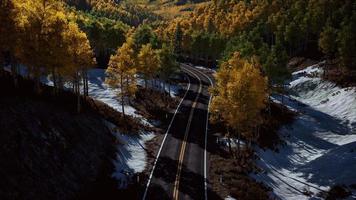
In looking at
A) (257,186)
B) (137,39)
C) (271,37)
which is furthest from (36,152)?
(271,37)

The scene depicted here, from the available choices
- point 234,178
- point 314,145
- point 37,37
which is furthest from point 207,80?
point 37,37

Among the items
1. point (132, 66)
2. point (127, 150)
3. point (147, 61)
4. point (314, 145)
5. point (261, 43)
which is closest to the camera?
point (127, 150)

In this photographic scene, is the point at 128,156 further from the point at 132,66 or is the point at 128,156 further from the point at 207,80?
the point at 207,80

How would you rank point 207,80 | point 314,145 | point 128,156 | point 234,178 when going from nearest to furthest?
point 234,178, point 128,156, point 314,145, point 207,80

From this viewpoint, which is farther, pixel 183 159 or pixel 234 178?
pixel 183 159

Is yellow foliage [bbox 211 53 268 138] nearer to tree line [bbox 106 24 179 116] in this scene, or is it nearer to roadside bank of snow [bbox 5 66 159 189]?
roadside bank of snow [bbox 5 66 159 189]

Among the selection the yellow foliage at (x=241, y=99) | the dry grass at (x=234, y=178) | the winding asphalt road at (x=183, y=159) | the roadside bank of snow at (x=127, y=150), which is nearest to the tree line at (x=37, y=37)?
the roadside bank of snow at (x=127, y=150)
